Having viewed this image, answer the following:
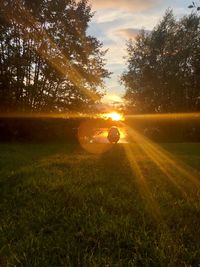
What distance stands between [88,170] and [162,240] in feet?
22.5

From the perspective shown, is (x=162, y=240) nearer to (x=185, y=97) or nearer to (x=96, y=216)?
(x=96, y=216)

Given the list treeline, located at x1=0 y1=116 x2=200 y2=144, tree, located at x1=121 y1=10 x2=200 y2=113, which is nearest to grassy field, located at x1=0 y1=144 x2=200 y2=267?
treeline, located at x1=0 y1=116 x2=200 y2=144

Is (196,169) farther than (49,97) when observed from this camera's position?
No

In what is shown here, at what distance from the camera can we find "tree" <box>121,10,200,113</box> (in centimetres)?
4422

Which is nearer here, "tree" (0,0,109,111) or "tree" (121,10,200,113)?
"tree" (0,0,109,111)

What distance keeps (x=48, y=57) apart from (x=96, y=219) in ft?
80.4

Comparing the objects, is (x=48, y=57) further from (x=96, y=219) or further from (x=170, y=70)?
(x=96, y=219)

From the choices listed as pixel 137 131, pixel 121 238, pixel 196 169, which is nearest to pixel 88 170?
pixel 196 169

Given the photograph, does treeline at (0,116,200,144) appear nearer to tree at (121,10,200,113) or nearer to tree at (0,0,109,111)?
tree at (0,0,109,111)

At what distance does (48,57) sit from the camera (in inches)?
1197

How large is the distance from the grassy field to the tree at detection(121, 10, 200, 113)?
1301 inches

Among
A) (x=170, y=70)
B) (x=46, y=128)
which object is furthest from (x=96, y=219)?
Answer: (x=170, y=70)

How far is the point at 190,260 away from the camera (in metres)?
5.62

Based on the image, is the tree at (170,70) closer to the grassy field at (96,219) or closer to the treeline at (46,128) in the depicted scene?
the treeline at (46,128)
